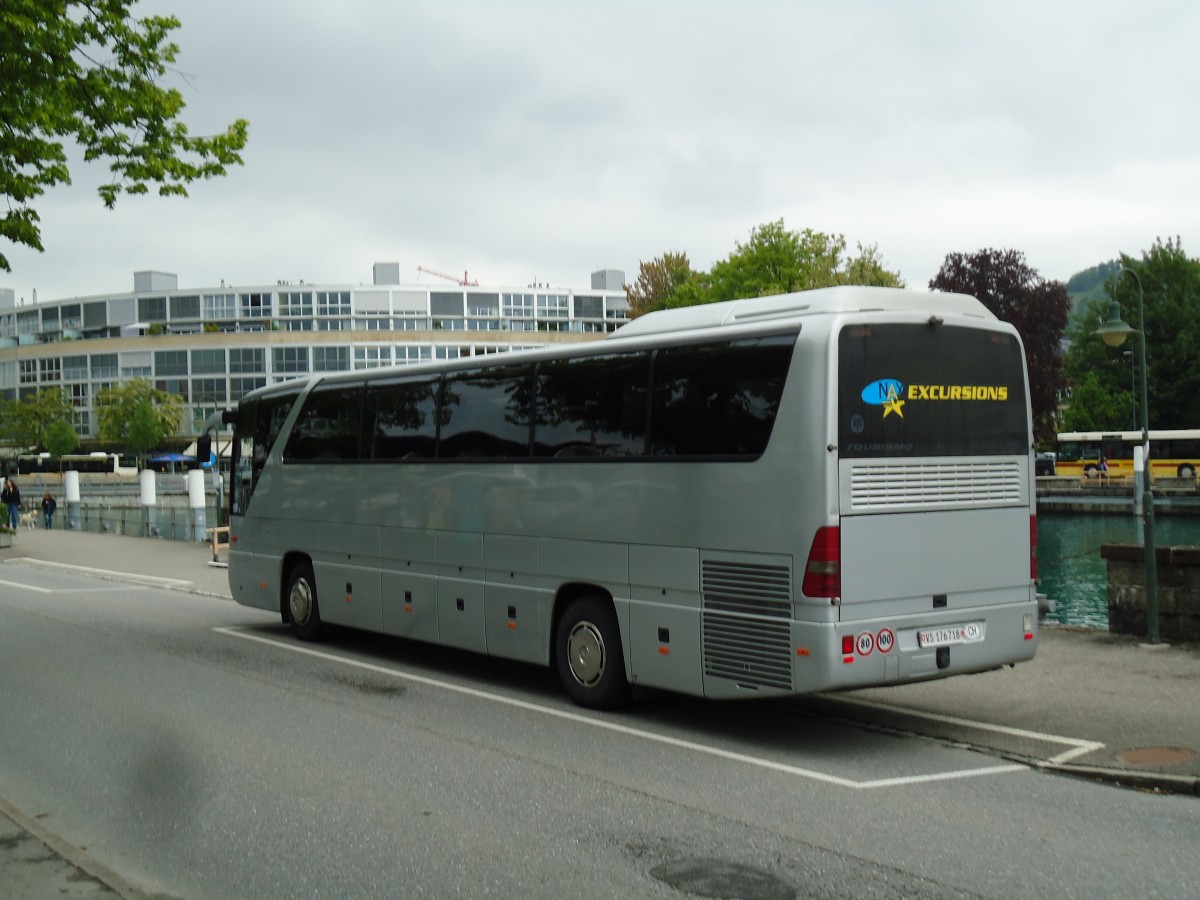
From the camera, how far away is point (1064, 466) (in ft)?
265

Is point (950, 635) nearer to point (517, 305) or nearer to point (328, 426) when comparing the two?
point (328, 426)

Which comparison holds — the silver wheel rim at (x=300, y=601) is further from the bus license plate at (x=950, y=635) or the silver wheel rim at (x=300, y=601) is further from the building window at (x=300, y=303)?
the building window at (x=300, y=303)

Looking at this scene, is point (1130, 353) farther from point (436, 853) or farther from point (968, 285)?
point (436, 853)

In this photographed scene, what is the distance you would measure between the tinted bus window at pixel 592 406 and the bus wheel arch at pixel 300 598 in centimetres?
510

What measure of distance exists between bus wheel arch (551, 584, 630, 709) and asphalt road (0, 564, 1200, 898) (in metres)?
0.26

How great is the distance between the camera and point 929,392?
953 centimetres

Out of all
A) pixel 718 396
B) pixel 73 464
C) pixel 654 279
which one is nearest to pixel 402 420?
pixel 718 396

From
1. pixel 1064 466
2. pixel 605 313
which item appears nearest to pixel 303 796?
pixel 1064 466

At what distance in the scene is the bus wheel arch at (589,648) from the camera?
10742 mm

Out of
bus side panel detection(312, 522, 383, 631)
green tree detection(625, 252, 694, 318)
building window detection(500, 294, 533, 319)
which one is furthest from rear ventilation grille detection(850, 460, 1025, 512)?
building window detection(500, 294, 533, 319)

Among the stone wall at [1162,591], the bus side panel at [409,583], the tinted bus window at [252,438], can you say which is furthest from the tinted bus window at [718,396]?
the tinted bus window at [252,438]

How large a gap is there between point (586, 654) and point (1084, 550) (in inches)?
1575

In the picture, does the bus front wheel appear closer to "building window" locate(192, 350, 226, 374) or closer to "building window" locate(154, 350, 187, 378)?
"building window" locate(192, 350, 226, 374)

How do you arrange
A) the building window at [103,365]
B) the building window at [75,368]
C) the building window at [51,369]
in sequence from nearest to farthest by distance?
the building window at [103,365] < the building window at [75,368] < the building window at [51,369]
